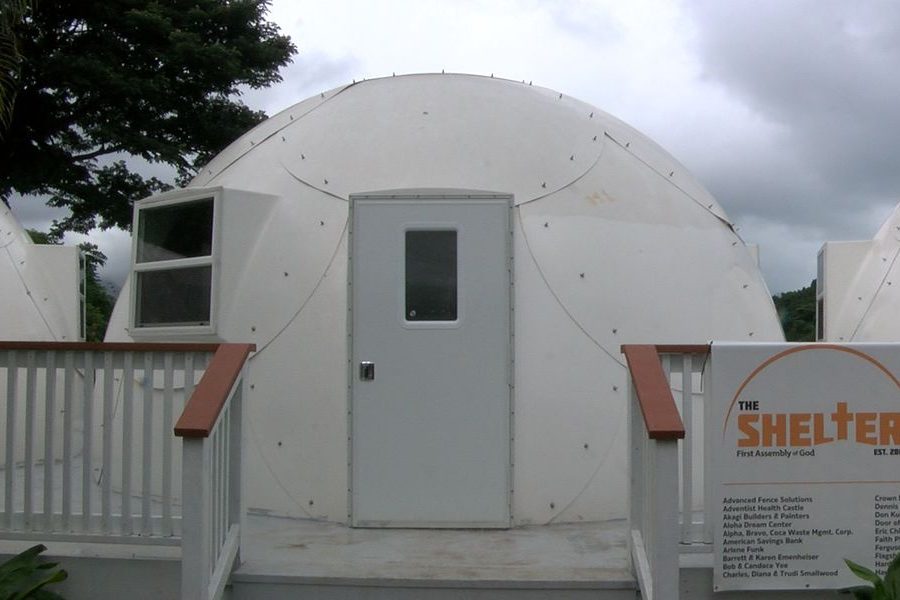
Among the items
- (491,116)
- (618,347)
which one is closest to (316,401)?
(618,347)

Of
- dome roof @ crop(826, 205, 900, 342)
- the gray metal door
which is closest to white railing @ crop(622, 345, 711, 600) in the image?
the gray metal door

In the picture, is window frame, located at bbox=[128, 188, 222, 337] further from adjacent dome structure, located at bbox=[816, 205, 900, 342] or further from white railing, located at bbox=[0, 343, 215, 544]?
adjacent dome structure, located at bbox=[816, 205, 900, 342]

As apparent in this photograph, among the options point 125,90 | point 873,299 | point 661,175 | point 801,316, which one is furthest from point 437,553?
point 125,90

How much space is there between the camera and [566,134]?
6785 millimetres

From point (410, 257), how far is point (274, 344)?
1150 mm

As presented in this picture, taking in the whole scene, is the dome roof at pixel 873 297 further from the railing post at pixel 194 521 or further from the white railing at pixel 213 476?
the railing post at pixel 194 521

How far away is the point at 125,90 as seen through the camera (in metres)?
14.6

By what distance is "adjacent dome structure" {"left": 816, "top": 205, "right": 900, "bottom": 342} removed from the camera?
7.55 meters

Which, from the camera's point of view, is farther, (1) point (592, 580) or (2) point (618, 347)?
(2) point (618, 347)

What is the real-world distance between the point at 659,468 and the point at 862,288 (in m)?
4.58

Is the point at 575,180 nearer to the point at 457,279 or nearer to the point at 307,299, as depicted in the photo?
the point at 457,279

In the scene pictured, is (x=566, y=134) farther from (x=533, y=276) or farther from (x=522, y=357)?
(x=522, y=357)

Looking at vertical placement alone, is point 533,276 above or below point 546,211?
below

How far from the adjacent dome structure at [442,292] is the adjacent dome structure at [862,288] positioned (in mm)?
1103
